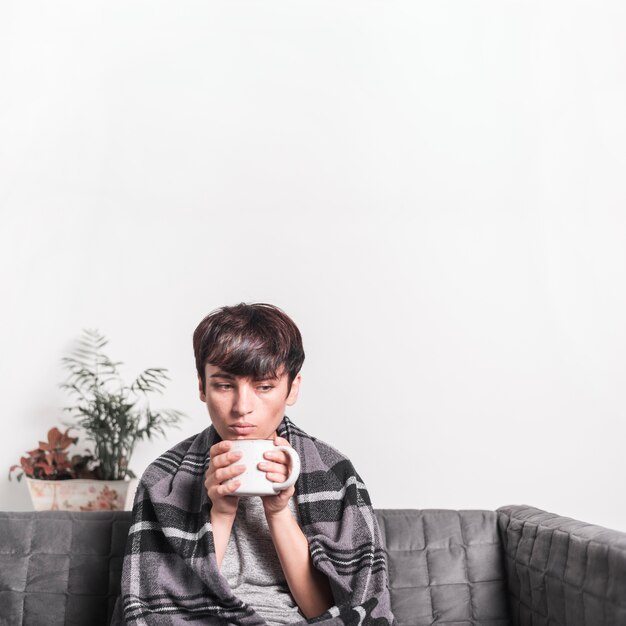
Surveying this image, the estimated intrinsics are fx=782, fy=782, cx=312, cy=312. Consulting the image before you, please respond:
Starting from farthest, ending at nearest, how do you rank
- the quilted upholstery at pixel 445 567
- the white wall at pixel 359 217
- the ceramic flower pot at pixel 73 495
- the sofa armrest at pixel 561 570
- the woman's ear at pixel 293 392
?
the white wall at pixel 359 217, the ceramic flower pot at pixel 73 495, the quilted upholstery at pixel 445 567, the woman's ear at pixel 293 392, the sofa armrest at pixel 561 570

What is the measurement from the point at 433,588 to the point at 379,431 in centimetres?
89

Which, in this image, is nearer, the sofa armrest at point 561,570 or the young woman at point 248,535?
the sofa armrest at point 561,570

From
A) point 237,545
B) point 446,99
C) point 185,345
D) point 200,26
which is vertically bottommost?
point 237,545

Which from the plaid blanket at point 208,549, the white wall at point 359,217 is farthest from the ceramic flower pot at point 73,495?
the plaid blanket at point 208,549

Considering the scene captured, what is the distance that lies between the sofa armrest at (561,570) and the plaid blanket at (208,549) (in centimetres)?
26

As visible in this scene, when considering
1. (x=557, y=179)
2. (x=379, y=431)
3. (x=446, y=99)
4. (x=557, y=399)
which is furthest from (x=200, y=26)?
(x=557, y=399)

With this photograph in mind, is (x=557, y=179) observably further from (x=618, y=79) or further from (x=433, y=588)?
(x=433, y=588)

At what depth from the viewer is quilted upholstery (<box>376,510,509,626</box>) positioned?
144cm

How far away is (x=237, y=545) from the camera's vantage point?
52.6 inches

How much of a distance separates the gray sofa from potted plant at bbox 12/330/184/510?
694 millimetres

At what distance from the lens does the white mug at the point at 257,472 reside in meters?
1.12

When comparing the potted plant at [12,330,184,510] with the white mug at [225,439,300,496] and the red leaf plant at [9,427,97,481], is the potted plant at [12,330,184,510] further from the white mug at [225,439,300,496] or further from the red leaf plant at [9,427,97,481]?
the white mug at [225,439,300,496]

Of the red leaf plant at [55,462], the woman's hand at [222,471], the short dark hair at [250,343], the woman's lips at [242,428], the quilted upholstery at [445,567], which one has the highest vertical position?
the short dark hair at [250,343]

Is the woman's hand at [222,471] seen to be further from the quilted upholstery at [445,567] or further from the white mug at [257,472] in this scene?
the quilted upholstery at [445,567]
